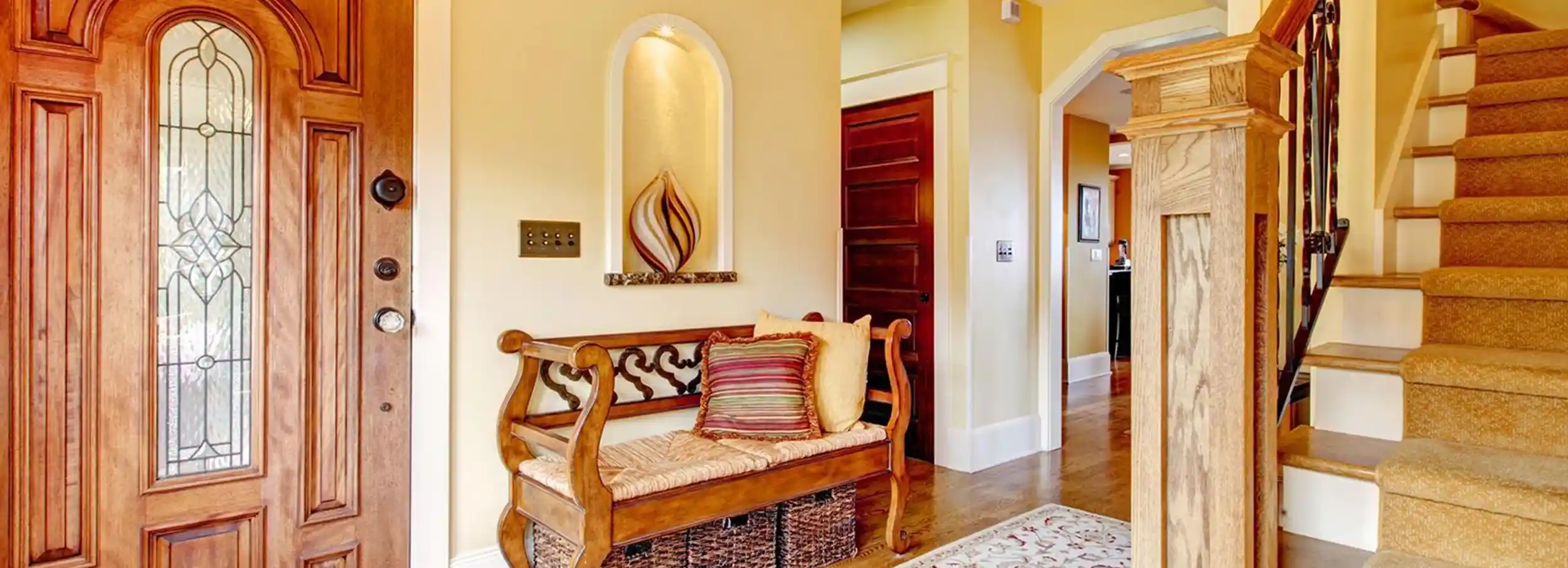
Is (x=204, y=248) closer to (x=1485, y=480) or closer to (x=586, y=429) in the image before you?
(x=586, y=429)

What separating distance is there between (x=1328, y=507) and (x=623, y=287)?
6.44ft

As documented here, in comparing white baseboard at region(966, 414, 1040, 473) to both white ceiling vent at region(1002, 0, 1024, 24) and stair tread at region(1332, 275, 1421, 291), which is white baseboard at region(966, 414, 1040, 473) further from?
stair tread at region(1332, 275, 1421, 291)

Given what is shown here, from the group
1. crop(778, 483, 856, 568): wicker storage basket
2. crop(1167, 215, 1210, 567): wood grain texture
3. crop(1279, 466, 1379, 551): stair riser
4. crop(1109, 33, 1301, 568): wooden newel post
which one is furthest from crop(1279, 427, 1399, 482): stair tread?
crop(778, 483, 856, 568): wicker storage basket

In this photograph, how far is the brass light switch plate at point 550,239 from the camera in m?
2.43

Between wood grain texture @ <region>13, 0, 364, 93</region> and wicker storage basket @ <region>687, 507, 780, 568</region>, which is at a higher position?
wood grain texture @ <region>13, 0, 364, 93</region>

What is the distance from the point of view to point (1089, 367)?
23.4 ft

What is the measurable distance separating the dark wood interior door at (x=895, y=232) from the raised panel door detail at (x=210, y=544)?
2.98 m

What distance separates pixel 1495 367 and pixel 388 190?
97.6 inches

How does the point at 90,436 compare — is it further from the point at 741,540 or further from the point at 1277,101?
the point at 1277,101

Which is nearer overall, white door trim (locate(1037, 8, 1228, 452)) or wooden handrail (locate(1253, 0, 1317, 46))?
wooden handrail (locate(1253, 0, 1317, 46))

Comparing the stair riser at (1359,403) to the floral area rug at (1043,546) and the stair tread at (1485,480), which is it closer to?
the stair tread at (1485,480)

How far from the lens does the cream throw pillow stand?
9.00 ft

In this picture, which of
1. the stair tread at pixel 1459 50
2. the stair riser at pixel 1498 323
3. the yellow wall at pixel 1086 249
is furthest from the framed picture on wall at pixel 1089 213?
the stair riser at pixel 1498 323

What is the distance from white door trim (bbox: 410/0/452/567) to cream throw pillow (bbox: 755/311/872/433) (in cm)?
117
